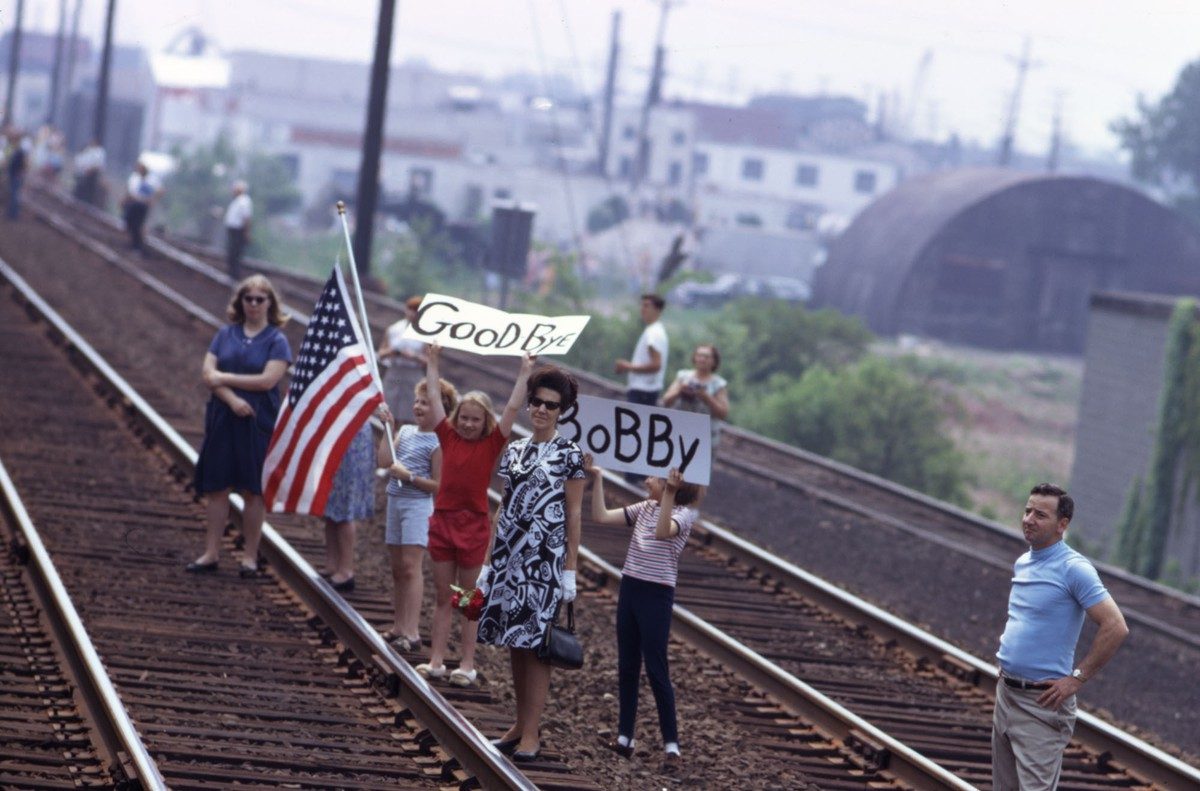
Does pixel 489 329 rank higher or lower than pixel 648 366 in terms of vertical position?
higher

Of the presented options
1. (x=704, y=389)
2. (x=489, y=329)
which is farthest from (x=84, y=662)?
(x=704, y=389)

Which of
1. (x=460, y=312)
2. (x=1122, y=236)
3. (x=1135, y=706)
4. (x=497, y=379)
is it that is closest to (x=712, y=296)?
(x=1122, y=236)

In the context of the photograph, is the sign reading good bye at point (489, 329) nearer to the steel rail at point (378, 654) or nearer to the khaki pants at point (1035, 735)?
the steel rail at point (378, 654)

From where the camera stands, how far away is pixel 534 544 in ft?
25.5

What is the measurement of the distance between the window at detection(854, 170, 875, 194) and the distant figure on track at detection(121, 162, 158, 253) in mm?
79893

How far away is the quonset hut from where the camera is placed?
195ft

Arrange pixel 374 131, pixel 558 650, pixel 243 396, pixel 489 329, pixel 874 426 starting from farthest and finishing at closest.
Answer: pixel 874 426 < pixel 374 131 < pixel 243 396 < pixel 489 329 < pixel 558 650

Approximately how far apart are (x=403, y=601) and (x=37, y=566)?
2.37 meters

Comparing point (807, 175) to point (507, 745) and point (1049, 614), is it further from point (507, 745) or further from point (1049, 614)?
point (1049, 614)

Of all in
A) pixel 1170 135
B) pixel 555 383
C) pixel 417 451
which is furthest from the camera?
pixel 1170 135

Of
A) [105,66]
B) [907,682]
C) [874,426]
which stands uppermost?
[105,66]

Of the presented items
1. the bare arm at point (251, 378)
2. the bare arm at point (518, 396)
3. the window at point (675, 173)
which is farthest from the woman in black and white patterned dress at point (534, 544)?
the window at point (675, 173)

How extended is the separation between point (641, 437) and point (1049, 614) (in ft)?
6.95

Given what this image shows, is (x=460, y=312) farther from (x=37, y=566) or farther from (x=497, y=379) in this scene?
(x=497, y=379)
